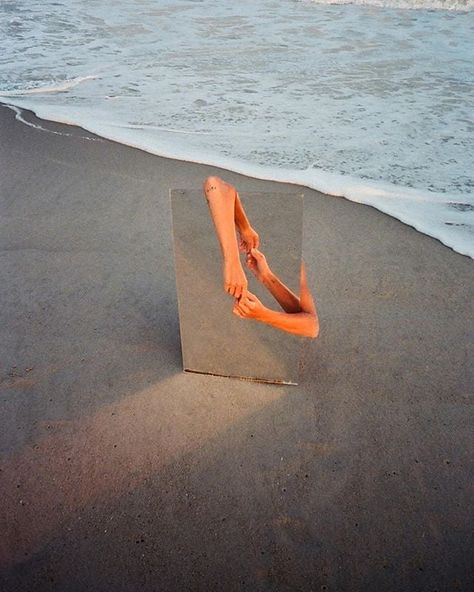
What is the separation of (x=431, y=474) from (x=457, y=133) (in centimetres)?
392

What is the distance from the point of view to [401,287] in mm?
2975

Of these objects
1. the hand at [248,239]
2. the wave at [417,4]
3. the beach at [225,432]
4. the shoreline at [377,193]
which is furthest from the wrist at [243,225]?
the wave at [417,4]

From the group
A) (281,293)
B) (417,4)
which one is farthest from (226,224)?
(417,4)

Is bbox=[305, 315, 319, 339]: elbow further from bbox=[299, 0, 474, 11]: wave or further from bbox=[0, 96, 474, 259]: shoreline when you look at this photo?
bbox=[299, 0, 474, 11]: wave

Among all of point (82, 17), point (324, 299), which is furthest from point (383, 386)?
point (82, 17)

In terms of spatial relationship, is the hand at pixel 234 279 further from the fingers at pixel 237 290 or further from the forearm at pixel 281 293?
the forearm at pixel 281 293

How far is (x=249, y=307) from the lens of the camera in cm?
210

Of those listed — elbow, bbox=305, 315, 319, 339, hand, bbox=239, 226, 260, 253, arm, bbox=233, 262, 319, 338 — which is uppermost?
hand, bbox=239, 226, 260, 253

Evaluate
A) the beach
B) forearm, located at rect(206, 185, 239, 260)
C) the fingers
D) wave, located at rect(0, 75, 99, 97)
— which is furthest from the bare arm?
wave, located at rect(0, 75, 99, 97)

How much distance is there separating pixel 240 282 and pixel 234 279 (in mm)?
24

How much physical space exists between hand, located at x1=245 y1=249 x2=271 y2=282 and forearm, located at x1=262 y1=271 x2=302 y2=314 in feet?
0.04

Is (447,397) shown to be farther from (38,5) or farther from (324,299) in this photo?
(38,5)

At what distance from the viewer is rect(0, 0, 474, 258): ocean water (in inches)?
171

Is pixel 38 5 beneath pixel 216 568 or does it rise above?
above
